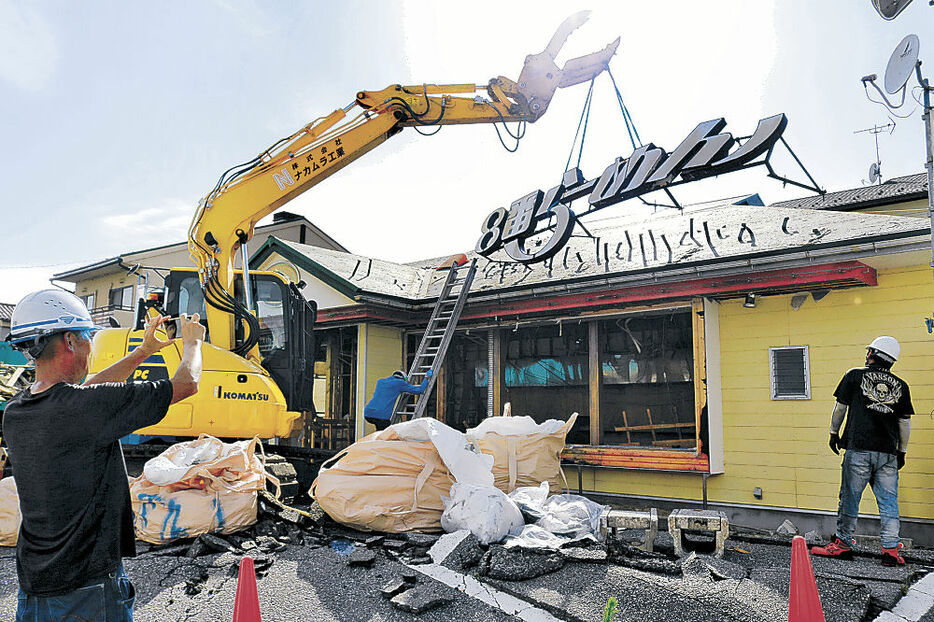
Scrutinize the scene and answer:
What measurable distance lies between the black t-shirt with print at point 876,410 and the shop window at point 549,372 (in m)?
3.86

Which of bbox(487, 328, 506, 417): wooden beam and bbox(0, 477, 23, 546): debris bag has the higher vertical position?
bbox(487, 328, 506, 417): wooden beam

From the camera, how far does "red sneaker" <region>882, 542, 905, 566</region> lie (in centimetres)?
554

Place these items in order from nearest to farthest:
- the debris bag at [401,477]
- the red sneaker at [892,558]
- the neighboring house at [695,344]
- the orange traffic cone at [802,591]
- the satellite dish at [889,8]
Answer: the orange traffic cone at [802,591]
the satellite dish at [889,8]
the red sneaker at [892,558]
the debris bag at [401,477]
the neighboring house at [695,344]

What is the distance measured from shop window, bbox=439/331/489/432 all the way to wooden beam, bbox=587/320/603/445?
6.75 feet

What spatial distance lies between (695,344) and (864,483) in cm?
265

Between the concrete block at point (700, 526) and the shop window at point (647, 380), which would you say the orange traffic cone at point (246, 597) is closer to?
the concrete block at point (700, 526)

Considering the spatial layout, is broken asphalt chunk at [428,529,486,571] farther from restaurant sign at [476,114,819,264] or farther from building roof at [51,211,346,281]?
building roof at [51,211,346,281]

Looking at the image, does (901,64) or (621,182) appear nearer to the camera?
(901,64)

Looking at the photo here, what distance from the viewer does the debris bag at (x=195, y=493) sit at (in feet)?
18.7

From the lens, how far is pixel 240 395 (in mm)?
7195

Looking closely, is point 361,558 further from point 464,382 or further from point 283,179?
point 464,382

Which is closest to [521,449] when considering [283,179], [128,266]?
[283,179]

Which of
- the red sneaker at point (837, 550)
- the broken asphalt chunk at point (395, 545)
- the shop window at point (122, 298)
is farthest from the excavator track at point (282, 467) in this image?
the shop window at point (122, 298)

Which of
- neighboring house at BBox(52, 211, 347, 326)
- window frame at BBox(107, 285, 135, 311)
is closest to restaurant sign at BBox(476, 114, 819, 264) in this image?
neighboring house at BBox(52, 211, 347, 326)
